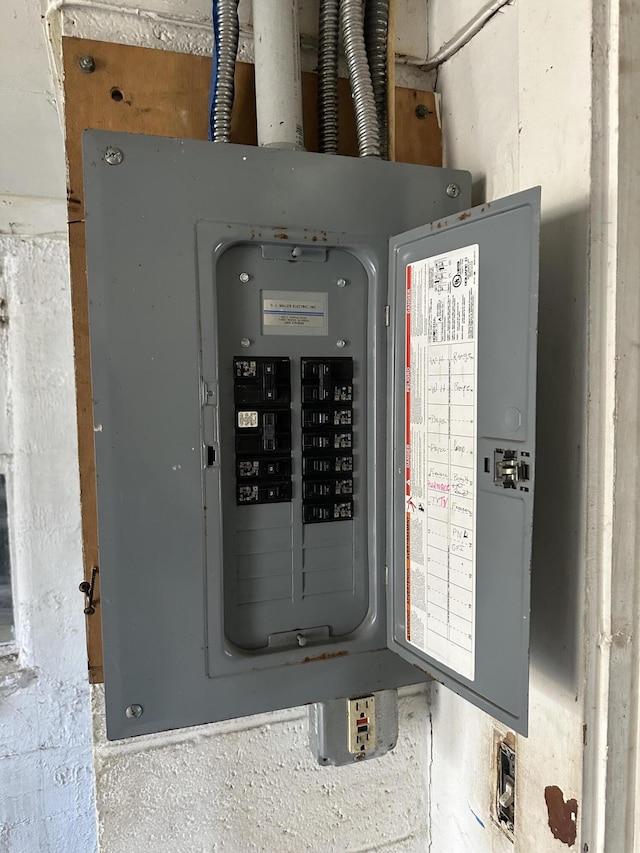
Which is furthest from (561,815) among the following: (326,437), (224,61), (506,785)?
(224,61)

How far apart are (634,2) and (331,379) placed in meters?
0.56

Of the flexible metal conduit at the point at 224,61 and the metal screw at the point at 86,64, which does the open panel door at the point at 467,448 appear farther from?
the metal screw at the point at 86,64

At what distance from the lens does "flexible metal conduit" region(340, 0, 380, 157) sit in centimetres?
87

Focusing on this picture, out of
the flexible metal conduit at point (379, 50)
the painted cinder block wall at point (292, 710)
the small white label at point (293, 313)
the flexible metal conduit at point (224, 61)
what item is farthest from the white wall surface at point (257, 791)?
the flexible metal conduit at point (379, 50)

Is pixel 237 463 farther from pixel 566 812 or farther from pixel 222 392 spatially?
pixel 566 812

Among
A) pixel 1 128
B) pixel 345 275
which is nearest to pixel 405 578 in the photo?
pixel 345 275

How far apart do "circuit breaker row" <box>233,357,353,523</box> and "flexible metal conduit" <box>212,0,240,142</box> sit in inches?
13.5

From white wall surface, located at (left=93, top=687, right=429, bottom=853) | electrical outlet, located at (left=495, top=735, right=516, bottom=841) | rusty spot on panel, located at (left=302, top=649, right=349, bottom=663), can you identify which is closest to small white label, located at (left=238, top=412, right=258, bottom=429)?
rusty spot on panel, located at (left=302, top=649, right=349, bottom=663)

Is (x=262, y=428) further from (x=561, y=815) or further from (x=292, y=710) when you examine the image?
(x=561, y=815)

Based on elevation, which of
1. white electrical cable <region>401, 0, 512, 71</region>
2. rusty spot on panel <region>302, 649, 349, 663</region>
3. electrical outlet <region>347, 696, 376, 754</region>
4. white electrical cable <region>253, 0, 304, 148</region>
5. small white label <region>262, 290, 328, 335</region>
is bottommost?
electrical outlet <region>347, 696, 376, 754</region>

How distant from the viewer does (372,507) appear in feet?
2.94

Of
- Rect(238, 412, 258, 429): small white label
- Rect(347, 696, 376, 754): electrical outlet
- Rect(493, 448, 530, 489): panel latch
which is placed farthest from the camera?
Rect(347, 696, 376, 754): electrical outlet

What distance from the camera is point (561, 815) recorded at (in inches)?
28.7

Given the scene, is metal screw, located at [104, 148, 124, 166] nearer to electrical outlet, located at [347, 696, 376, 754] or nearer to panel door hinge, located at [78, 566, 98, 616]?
panel door hinge, located at [78, 566, 98, 616]
